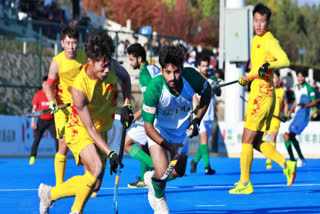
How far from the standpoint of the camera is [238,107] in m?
24.5

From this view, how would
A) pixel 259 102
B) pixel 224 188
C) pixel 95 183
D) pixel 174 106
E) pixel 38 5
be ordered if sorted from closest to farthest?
pixel 95 183 → pixel 174 106 → pixel 259 102 → pixel 224 188 → pixel 38 5

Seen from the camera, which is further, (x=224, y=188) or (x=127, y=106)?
(x=224, y=188)

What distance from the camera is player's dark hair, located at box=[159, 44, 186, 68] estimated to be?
24.0ft

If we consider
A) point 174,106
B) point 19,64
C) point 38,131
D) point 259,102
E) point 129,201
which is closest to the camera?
point 174,106

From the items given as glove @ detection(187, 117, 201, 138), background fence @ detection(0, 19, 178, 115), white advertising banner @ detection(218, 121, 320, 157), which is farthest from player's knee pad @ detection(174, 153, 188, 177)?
background fence @ detection(0, 19, 178, 115)

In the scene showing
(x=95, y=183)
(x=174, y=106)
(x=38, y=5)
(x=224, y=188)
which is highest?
(x=38, y=5)

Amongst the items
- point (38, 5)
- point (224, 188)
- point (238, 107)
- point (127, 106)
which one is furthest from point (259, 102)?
point (38, 5)

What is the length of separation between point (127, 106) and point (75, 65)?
2.61 m

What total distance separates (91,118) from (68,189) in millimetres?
761

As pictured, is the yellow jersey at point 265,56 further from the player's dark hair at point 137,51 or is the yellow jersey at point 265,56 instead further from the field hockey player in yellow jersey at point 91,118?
the field hockey player in yellow jersey at point 91,118

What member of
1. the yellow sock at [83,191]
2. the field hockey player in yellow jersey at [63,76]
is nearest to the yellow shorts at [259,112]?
the field hockey player in yellow jersey at [63,76]

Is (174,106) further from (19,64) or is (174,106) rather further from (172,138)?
(19,64)

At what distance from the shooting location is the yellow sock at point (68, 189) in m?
7.39

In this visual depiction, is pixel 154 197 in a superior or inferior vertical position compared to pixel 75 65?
inferior
